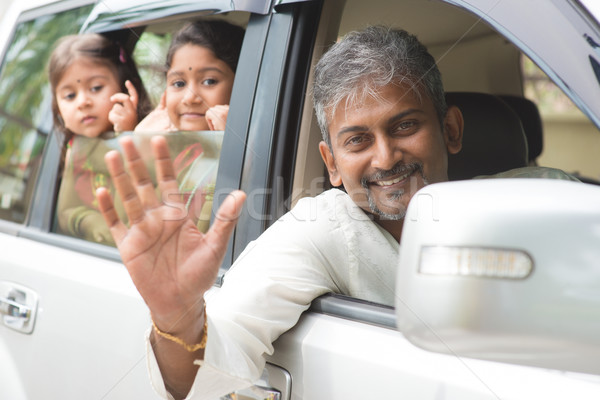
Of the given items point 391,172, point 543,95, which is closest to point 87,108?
point 391,172

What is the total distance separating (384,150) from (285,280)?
1.91 feet

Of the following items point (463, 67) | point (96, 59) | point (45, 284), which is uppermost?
point (463, 67)

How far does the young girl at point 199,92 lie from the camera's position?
74.7 inches

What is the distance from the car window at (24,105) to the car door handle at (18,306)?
18.0 inches

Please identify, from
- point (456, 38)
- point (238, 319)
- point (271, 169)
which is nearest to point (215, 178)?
point (271, 169)

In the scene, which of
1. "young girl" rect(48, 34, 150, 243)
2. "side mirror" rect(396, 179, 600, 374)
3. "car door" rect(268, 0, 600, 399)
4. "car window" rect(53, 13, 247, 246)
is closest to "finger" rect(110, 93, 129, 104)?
"young girl" rect(48, 34, 150, 243)

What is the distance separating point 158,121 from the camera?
7.23 ft

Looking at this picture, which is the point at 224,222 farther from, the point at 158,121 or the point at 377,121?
the point at 158,121

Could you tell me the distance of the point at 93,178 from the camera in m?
2.35

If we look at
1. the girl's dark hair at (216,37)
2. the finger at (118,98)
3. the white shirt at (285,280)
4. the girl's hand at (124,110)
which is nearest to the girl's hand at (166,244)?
the white shirt at (285,280)

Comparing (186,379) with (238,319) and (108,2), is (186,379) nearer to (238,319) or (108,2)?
(238,319)

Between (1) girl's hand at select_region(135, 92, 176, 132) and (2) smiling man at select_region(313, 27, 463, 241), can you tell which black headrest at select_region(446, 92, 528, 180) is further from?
(1) girl's hand at select_region(135, 92, 176, 132)

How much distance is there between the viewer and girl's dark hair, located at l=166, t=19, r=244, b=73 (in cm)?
192

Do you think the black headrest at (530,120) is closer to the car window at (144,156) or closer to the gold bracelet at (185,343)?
the car window at (144,156)
